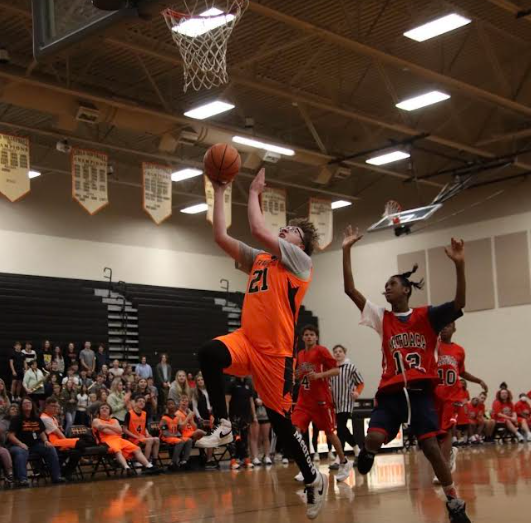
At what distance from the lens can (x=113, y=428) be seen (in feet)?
43.5

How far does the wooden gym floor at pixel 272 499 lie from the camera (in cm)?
611

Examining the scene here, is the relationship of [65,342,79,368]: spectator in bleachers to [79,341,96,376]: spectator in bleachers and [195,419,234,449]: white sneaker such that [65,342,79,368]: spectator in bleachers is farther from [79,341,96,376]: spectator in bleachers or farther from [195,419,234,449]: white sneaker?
[195,419,234,449]: white sneaker

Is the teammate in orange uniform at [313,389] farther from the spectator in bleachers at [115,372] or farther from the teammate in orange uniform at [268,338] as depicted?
the spectator in bleachers at [115,372]

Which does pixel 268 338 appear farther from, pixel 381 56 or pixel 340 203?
pixel 340 203

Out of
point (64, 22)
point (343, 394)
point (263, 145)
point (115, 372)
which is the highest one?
point (263, 145)

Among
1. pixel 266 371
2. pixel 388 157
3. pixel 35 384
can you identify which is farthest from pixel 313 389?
pixel 388 157

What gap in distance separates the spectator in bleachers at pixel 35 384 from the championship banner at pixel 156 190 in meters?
4.05

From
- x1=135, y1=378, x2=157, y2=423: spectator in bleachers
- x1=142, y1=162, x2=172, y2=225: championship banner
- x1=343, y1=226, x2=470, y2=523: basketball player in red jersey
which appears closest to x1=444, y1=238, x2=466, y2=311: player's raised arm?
x1=343, y1=226, x2=470, y2=523: basketball player in red jersey

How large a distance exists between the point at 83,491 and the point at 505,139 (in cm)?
1505

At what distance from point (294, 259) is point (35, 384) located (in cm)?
1288

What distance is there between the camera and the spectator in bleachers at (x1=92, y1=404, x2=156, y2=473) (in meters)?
13.1

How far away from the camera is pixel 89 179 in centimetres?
1684

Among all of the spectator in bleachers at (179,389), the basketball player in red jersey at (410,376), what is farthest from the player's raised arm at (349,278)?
the spectator in bleachers at (179,389)

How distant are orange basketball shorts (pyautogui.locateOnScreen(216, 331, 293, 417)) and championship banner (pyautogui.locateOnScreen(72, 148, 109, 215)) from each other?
12.1 meters
